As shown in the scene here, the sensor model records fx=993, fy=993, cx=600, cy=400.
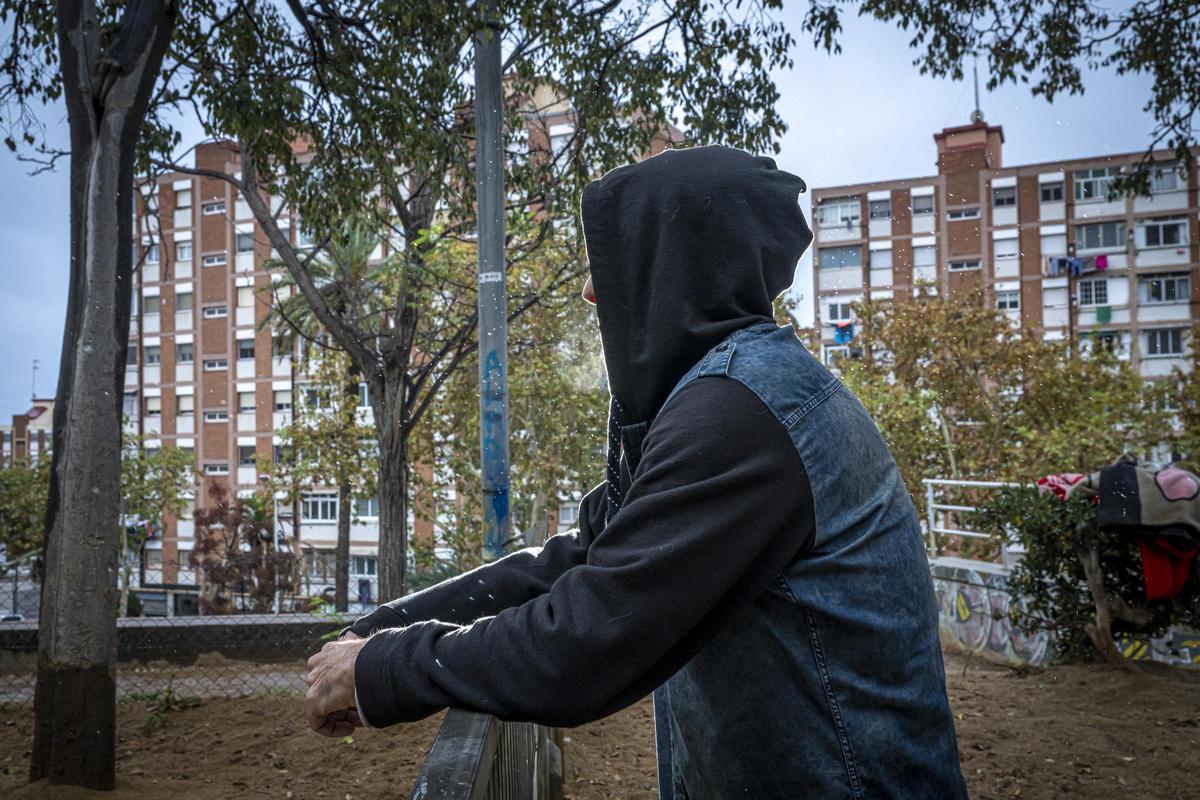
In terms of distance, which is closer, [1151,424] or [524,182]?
[524,182]

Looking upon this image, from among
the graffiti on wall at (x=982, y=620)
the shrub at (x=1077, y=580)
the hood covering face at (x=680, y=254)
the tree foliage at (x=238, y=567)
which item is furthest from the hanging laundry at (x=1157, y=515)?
the tree foliage at (x=238, y=567)

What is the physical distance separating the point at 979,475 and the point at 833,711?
24975mm

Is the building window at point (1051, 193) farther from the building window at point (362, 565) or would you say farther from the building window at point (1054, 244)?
the building window at point (362, 565)

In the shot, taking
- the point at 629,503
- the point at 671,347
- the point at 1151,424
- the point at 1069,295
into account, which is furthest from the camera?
the point at 1069,295

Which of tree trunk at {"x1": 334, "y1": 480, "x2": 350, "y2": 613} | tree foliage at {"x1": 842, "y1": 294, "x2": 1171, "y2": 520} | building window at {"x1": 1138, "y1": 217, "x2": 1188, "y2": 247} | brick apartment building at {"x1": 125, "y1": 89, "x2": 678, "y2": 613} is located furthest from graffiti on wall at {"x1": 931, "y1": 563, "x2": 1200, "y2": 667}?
building window at {"x1": 1138, "y1": 217, "x2": 1188, "y2": 247}

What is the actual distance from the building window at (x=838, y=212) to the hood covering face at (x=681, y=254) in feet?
212

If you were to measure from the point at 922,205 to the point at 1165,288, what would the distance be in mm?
14595

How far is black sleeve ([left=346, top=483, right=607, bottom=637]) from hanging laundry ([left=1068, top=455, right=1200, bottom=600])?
6188 millimetres

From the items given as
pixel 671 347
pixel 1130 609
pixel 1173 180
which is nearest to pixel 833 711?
pixel 671 347

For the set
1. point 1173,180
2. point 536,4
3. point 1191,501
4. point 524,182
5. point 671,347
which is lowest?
point 1191,501

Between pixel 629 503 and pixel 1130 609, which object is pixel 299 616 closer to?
pixel 1130 609

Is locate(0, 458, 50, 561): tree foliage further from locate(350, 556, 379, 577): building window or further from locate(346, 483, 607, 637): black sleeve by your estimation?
locate(346, 483, 607, 637): black sleeve

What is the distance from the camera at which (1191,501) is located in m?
6.71

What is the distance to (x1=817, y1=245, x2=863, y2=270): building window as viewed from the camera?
→ 65125mm
